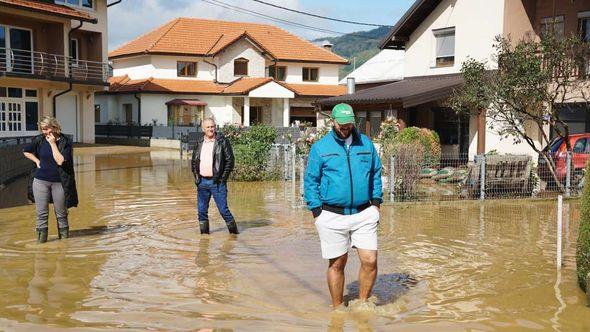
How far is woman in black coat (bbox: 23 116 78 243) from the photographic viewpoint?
896cm

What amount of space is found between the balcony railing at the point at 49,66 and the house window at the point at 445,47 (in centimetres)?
1914

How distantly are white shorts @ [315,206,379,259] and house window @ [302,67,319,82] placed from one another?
43433 millimetres

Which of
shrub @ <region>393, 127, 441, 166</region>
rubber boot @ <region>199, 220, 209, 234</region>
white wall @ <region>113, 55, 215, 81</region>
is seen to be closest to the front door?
shrub @ <region>393, 127, 441, 166</region>

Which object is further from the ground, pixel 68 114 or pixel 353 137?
pixel 68 114

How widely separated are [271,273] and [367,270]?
196 centimetres

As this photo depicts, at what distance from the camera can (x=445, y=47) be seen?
2452 centimetres

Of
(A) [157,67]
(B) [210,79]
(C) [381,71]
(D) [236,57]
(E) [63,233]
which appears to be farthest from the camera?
(B) [210,79]

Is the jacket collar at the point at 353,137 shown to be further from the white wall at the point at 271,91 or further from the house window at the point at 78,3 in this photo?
the white wall at the point at 271,91

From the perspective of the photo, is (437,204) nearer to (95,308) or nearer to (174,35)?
(95,308)

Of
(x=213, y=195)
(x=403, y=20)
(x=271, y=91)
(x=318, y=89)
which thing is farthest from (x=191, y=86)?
(x=213, y=195)

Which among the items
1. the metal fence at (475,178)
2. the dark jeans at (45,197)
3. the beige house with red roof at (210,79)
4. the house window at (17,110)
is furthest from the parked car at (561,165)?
the beige house with red roof at (210,79)

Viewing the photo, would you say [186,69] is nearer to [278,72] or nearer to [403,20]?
[278,72]

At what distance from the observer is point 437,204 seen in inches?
547

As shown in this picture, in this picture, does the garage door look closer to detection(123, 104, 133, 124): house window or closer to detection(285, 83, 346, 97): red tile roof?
detection(123, 104, 133, 124): house window
